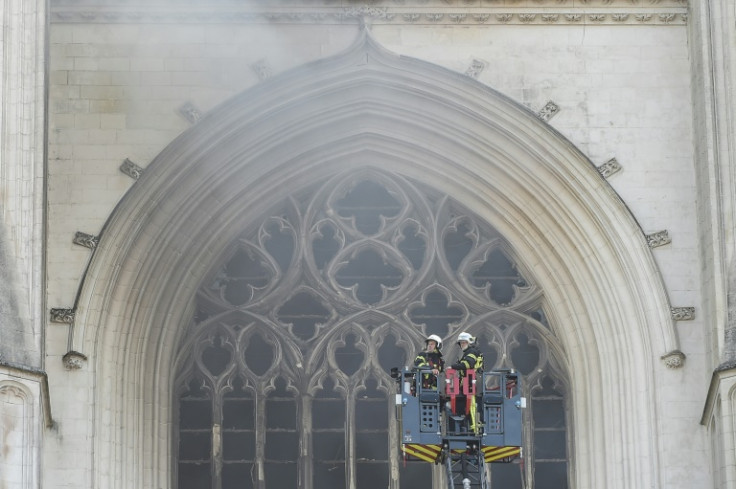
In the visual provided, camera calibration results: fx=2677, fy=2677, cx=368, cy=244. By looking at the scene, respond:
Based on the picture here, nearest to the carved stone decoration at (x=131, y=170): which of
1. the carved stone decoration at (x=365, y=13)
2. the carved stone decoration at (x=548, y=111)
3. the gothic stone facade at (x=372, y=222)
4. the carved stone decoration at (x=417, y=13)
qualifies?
the gothic stone facade at (x=372, y=222)

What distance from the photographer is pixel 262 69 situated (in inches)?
1041

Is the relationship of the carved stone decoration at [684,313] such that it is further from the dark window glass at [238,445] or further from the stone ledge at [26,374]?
the stone ledge at [26,374]

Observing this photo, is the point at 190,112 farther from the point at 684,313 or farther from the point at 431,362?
the point at 684,313

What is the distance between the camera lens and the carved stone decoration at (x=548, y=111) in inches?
1040

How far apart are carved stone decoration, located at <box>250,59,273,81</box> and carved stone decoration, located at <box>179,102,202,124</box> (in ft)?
2.32

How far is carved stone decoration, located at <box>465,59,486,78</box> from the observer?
26.5 metres

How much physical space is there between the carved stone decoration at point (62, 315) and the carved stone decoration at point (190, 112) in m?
2.27

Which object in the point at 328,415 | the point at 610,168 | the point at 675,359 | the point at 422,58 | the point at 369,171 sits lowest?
the point at 328,415

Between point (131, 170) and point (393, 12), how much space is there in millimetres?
3099

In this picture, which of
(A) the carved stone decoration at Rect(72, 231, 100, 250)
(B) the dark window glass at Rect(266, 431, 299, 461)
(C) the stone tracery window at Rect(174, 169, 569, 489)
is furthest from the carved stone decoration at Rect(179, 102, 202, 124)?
(B) the dark window glass at Rect(266, 431, 299, 461)

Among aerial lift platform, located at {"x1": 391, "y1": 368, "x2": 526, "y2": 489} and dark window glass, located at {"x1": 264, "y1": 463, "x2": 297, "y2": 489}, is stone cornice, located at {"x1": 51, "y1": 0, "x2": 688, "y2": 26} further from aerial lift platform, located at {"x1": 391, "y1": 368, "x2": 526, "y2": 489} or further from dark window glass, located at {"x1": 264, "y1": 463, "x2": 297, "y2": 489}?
aerial lift platform, located at {"x1": 391, "y1": 368, "x2": 526, "y2": 489}

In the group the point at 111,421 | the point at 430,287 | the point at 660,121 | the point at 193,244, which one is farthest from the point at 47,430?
the point at 660,121

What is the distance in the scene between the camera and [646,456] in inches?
1004

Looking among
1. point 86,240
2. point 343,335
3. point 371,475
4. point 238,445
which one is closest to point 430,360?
point 371,475
